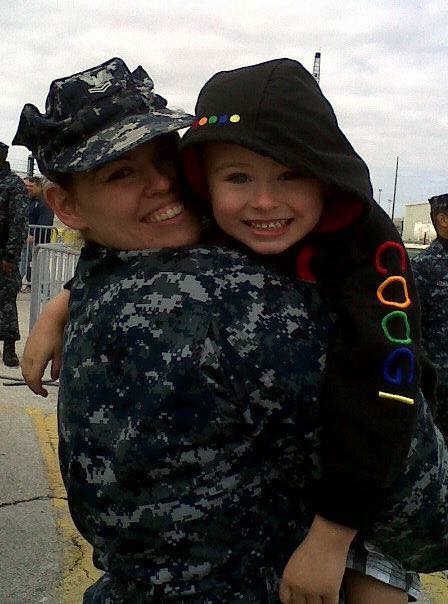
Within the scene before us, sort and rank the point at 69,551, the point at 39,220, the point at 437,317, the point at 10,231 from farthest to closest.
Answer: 1. the point at 39,220
2. the point at 10,231
3. the point at 437,317
4. the point at 69,551

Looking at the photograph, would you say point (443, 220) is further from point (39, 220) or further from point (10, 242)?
point (39, 220)

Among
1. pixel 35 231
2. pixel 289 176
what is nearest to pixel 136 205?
pixel 289 176

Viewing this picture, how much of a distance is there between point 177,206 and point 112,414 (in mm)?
405

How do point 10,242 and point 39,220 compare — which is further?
point 39,220

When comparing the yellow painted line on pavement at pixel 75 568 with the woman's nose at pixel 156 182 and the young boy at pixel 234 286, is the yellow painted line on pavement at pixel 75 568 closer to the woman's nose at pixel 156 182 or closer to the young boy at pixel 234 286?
the young boy at pixel 234 286

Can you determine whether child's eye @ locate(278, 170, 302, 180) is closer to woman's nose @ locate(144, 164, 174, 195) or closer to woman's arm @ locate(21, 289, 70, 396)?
woman's nose @ locate(144, 164, 174, 195)

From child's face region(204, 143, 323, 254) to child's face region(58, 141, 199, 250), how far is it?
0.10m

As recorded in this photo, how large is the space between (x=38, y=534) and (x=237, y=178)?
2.77 meters

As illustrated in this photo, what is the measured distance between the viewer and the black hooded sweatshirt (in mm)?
1225

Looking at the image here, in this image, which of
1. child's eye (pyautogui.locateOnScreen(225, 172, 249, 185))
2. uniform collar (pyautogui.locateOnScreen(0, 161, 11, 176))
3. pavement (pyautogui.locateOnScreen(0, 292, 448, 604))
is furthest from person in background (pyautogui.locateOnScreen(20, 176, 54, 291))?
child's eye (pyautogui.locateOnScreen(225, 172, 249, 185))

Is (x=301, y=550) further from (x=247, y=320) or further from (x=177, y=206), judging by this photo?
(x=177, y=206)

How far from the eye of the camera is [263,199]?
1.33 meters

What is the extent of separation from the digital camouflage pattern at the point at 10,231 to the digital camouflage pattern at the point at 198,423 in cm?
585

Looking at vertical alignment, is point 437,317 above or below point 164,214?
below
